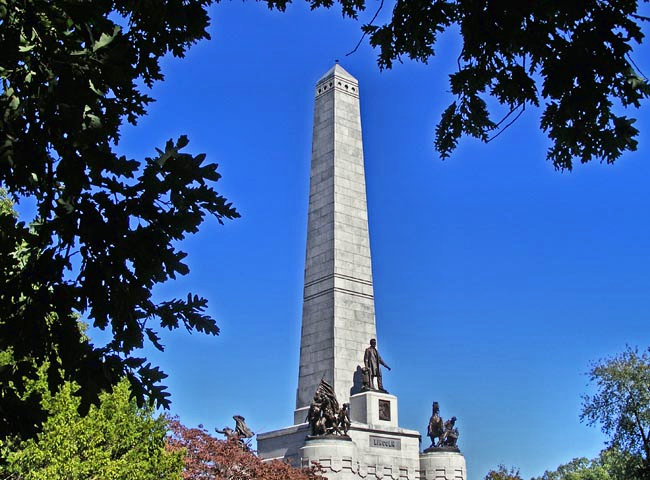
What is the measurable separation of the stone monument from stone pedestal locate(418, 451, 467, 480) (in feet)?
0.12

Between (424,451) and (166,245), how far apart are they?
25490 millimetres

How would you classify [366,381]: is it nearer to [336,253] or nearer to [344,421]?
[344,421]

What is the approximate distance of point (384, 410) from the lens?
28.0 m

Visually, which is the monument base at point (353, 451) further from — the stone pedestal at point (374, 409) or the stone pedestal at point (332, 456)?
the stone pedestal at point (374, 409)

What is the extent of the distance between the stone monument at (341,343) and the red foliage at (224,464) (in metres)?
1.34

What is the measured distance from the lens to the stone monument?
2594 cm

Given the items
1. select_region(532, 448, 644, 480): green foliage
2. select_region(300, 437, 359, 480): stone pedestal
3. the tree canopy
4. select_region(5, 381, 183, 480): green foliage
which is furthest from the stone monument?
select_region(532, 448, 644, 480): green foliage

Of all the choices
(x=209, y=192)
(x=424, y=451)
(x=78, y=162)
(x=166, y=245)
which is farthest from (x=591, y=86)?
(x=424, y=451)

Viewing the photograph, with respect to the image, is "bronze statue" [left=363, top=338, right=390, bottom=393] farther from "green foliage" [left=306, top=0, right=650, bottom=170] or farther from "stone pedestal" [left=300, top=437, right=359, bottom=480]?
"green foliage" [left=306, top=0, right=650, bottom=170]

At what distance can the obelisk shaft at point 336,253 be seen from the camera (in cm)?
2878

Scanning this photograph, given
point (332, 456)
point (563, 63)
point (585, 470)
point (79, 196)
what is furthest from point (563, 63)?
point (585, 470)

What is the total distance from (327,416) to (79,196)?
72.1 ft

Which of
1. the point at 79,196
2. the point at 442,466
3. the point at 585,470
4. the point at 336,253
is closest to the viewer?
the point at 79,196

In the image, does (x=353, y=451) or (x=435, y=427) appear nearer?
(x=353, y=451)
